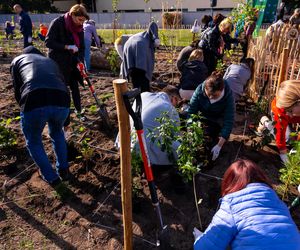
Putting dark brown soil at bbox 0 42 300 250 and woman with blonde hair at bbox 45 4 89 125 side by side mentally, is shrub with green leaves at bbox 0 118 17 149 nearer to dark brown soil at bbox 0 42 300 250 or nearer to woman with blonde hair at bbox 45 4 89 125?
dark brown soil at bbox 0 42 300 250

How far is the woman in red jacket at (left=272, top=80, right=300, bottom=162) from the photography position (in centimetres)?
266

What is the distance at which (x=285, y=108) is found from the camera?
277 centimetres

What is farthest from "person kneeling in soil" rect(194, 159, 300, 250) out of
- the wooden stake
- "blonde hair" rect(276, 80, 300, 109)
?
"blonde hair" rect(276, 80, 300, 109)

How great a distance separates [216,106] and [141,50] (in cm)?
135

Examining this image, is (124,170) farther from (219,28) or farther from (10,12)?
(10,12)

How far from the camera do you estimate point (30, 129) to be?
98.1 inches

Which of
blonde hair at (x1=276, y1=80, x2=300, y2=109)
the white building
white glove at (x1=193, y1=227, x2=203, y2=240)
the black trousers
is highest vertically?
the white building

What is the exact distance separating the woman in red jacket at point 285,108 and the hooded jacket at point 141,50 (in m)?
1.77

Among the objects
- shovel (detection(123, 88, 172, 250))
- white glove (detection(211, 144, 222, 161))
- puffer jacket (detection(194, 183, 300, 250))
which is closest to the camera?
puffer jacket (detection(194, 183, 300, 250))

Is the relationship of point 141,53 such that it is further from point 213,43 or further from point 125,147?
point 125,147

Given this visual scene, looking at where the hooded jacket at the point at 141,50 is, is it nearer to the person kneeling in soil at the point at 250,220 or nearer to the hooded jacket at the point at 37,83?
the hooded jacket at the point at 37,83

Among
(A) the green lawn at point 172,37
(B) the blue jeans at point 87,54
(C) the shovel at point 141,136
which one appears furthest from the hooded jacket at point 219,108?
(B) the blue jeans at point 87,54

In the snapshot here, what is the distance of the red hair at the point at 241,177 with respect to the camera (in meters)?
1.54

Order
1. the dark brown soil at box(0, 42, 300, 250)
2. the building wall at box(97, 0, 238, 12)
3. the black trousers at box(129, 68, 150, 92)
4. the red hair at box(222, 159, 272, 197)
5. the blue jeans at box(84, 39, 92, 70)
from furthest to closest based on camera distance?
the building wall at box(97, 0, 238, 12), the blue jeans at box(84, 39, 92, 70), the black trousers at box(129, 68, 150, 92), the dark brown soil at box(0, 42, 300, 250), the red hair at box(222, 159, 272, 197)
